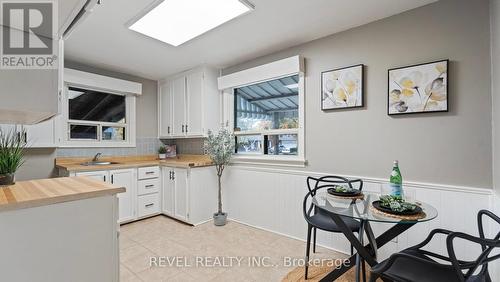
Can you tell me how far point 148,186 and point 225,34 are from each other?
2.59 meters

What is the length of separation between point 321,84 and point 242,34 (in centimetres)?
107

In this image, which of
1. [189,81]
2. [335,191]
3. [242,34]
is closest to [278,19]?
[242,34]

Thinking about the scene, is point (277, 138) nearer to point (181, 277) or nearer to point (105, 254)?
point (181, 277)

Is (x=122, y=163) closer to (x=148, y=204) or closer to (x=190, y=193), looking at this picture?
(x=148, y=204)

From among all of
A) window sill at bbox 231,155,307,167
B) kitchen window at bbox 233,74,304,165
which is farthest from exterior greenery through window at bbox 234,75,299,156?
window sill at bbox 231,155,307,167

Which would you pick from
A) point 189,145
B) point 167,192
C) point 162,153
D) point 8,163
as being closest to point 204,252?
point 167,192

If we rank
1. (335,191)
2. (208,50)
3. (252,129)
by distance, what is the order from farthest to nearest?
(252,129)
(208,50)
(335,191)

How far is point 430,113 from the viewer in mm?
1995

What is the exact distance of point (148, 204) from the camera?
11.9ft

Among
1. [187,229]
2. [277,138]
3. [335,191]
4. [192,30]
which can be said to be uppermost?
[192,30]

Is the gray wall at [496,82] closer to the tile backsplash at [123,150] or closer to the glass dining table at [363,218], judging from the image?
the glass dining table at [363,218]

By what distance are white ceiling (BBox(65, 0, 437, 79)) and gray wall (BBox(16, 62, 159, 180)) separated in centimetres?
52

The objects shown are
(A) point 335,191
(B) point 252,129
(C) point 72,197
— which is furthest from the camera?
(B) point 252,129

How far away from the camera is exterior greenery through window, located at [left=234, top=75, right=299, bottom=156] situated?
9.87 ft
